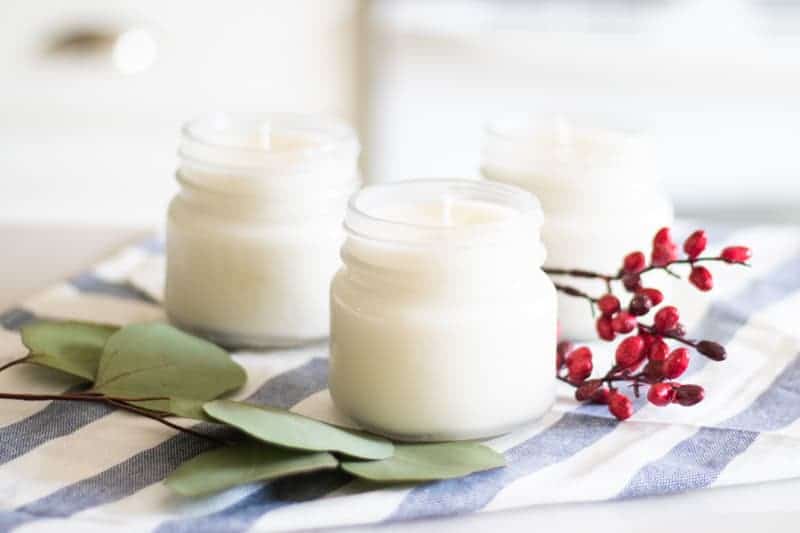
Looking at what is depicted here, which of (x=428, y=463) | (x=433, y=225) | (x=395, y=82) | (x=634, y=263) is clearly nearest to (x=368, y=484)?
(x=428, y=463)

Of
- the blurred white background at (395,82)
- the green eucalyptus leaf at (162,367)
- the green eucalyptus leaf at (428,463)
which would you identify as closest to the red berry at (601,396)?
the green eucalyptus leaf at (428,463)

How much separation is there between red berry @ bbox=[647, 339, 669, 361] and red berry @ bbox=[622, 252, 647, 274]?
0.07 m

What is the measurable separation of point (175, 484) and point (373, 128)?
150cm

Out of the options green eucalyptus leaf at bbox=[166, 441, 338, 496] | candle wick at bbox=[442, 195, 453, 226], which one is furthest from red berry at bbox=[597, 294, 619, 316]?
green eucalyptus leaf at bbox=[166, 441, 338, 496]

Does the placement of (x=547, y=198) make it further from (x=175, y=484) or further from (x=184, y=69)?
(x=184, y=69)

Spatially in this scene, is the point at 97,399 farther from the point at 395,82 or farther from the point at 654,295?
the point at 395,82

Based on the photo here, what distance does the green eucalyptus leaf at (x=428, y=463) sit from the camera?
58 cm

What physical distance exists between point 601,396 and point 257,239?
0.25 meters

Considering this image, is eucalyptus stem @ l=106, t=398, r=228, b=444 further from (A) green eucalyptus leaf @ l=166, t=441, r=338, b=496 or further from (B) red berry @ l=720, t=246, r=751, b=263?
(B) red berry @ l=720, t=246, r=751, b=263

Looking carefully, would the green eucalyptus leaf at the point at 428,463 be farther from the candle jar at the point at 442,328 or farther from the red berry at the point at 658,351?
the red berry at the point at 658,351

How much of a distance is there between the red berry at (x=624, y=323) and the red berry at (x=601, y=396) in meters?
0.04

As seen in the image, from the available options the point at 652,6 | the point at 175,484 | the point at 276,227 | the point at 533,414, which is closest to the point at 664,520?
the point at 533,414

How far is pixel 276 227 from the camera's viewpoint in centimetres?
78

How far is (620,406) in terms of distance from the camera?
26.5 inches
